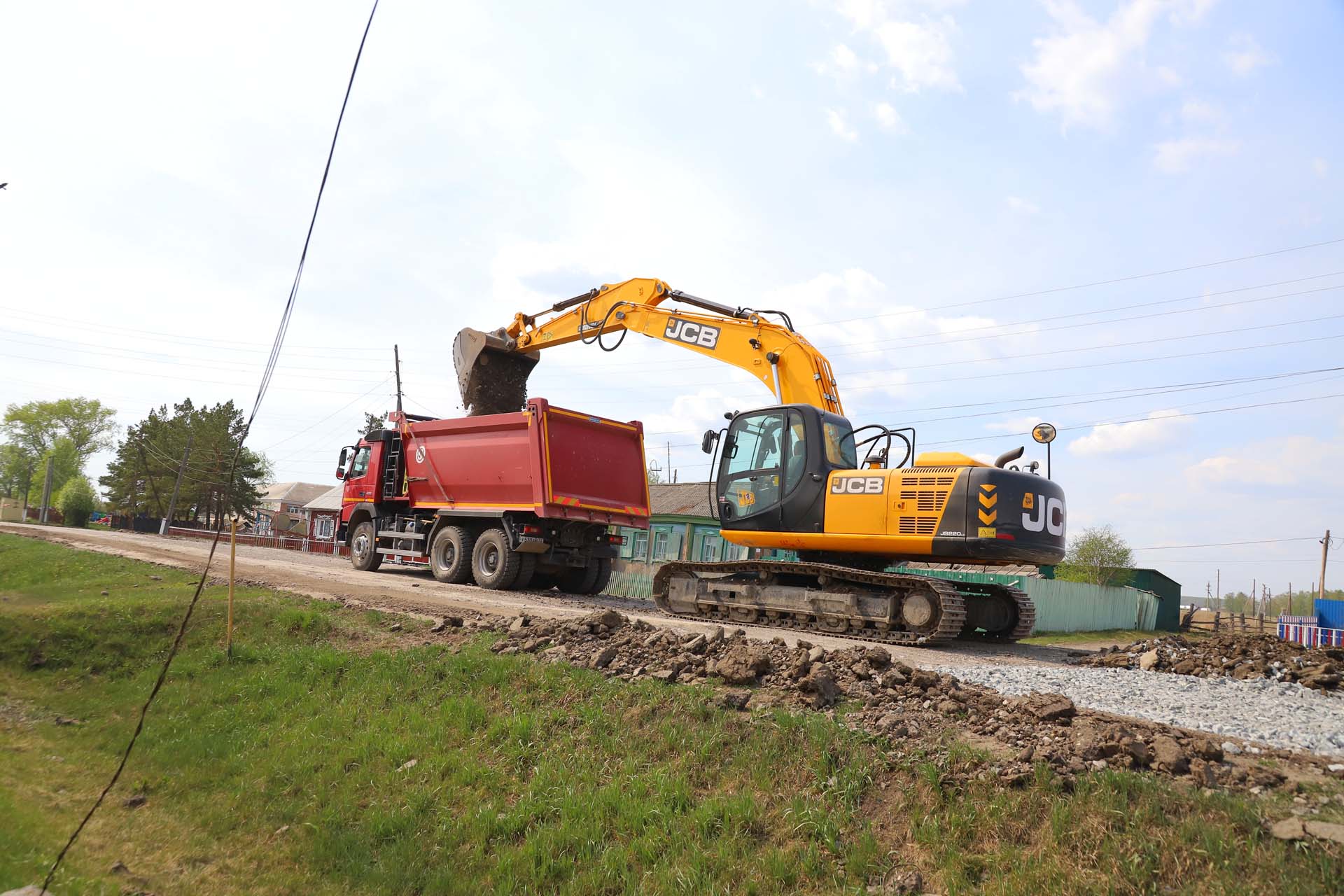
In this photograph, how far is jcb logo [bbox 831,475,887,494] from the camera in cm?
1041

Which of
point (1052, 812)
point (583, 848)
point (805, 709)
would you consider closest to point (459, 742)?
point (583, 848)

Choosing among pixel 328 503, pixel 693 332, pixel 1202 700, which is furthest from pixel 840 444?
pixel 328 503

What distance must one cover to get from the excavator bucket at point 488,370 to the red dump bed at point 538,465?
0.94 metres

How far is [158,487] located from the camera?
5684 cm

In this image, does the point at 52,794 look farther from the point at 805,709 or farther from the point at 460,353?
the point at 460,353

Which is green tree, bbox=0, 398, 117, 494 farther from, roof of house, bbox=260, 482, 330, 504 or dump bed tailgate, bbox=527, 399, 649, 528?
dump bed tailgate, bbox=527, 399, 649, 528

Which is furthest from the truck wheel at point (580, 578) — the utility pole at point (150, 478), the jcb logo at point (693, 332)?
the utility pole at point (150, 478)

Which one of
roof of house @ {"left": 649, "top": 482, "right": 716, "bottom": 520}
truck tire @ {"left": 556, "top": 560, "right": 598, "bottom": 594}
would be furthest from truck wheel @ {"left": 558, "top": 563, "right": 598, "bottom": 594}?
roof of house @ {"left": 649, "top": 482, "right": 716, "bottom": 520}

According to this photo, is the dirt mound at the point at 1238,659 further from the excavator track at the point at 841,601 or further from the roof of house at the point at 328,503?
the roof of house at the point at 328,503

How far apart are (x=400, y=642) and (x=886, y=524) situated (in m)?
5.89

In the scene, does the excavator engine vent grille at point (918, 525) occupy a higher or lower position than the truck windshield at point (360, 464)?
lower

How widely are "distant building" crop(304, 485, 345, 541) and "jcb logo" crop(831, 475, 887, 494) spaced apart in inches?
1565

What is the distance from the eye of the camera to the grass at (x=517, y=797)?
387 centimetres

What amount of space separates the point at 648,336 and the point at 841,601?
19.4 ft
